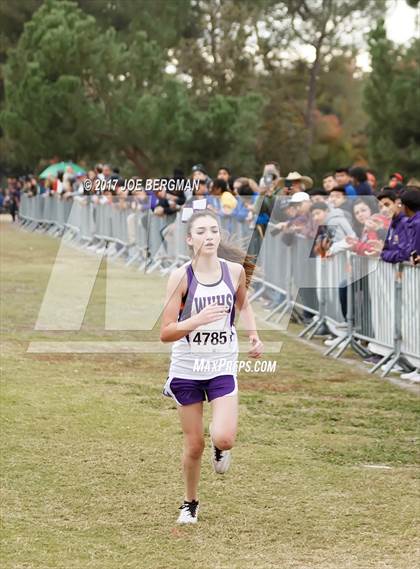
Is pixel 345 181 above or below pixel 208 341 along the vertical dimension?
above

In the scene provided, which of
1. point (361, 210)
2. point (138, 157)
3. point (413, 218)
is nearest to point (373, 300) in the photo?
point (413, 218)

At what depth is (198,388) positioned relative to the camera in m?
6.23

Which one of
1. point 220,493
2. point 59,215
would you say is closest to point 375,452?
point 220,493

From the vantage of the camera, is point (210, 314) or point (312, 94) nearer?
point (210, 314)

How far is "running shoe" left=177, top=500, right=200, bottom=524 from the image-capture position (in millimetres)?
6363

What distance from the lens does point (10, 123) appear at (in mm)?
43938

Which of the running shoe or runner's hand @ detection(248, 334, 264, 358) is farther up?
runner's hand @ detection(248, 334, 264, 358)

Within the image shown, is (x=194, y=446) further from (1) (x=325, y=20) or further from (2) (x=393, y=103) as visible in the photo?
(1) (x=325, y=20)

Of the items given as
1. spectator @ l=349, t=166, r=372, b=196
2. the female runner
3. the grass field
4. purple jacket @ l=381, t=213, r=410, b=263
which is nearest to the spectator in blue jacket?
purple jacket @ l=381, t=213, r=410, b=263

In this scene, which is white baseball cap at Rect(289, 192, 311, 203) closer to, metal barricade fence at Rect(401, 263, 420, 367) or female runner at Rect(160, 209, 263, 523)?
metal barricade fence at Rect(401, 263, 420, 367)

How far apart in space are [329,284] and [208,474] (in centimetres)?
585

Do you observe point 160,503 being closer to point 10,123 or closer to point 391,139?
point 391,139

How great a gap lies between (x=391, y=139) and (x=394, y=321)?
2515cm

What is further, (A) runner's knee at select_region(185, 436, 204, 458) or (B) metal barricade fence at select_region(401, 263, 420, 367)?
(B) metal barricade fence at select_region(401, 263, 420, 367)
